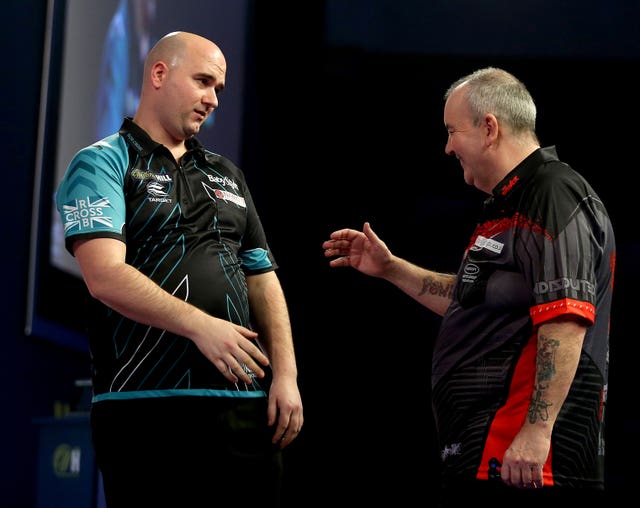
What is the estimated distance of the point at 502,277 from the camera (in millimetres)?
1651

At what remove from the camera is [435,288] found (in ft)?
6.94

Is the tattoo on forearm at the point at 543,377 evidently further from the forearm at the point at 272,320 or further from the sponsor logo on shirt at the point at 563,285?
the forearm at the point at 272,320

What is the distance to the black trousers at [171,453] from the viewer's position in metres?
1.59

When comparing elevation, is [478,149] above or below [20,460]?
above

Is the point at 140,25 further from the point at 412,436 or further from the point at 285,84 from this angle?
the point at 412,436

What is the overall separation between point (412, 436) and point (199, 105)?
3.35 metres

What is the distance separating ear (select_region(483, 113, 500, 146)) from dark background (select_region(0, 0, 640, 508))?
3158 millimetres

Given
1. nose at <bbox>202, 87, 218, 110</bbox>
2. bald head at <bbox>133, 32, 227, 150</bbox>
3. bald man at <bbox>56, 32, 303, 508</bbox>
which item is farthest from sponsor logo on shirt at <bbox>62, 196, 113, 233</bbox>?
nose at <bbox>202, 87, 218, 110</bbox>

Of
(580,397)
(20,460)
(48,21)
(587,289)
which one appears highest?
(48,21)

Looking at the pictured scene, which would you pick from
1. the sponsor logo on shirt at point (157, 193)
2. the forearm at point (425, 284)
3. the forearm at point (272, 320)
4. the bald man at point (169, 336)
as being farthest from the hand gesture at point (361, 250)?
the sponsor logo on shirt at point (157, 193)

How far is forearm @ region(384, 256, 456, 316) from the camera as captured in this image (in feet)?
6.91

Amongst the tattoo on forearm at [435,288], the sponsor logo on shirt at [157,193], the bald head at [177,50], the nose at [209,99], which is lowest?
the tattoo on forearm at [435,288]

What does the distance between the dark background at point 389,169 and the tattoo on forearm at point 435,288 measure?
284cm

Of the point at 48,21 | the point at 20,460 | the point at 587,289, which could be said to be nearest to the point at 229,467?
the point at 587,289
